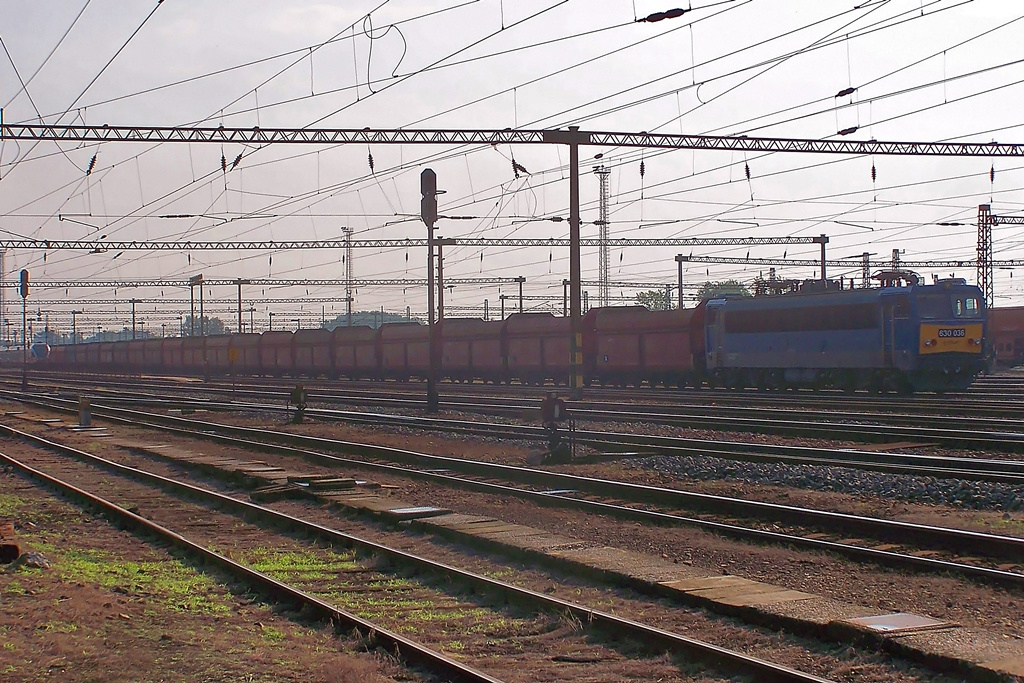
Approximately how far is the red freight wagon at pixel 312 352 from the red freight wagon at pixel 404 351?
6.38 metres

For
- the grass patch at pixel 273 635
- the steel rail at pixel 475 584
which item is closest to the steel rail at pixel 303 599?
the steel rail at pixel 475 584

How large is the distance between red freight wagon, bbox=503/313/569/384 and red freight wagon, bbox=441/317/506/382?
2.72 feet

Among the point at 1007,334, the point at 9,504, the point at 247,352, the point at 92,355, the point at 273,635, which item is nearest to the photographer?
the point at 273,635

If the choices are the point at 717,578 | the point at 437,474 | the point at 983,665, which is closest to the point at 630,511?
the point at 717,578

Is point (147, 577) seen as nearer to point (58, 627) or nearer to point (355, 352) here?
point (58, 627)

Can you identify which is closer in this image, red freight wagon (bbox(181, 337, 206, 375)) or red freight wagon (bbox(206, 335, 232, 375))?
red freight wagon (bbox(206, 335, 232, 375))

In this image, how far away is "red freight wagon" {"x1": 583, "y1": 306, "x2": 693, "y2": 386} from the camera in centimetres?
4091

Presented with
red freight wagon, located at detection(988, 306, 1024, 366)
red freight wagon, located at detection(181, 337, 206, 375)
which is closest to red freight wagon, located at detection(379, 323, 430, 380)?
red freight wagon, located at detection(181, 337, 206, 375)

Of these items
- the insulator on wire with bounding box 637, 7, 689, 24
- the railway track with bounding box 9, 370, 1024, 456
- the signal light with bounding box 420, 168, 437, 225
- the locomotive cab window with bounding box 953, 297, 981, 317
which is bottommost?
the railway track with bounding box 9, 370, 1024, 456

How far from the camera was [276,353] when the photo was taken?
224 ft

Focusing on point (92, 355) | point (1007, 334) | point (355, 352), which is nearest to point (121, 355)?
point (92, 355)

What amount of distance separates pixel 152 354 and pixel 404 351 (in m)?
37.9

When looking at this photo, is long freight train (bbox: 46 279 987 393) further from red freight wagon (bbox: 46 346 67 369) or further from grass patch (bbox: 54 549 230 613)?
red freight wagon (bbox: 46 346 67 369)

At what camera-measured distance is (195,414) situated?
35375 mm
